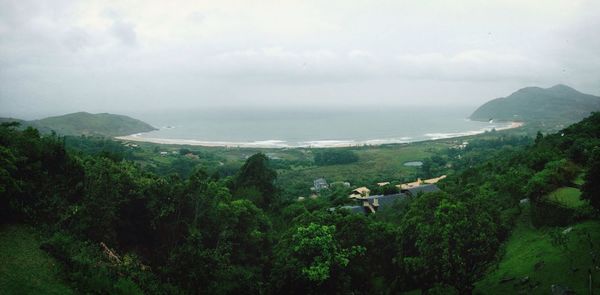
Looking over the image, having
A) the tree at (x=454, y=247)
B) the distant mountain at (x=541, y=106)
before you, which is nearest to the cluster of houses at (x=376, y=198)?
the tree at (x=454, y=247)

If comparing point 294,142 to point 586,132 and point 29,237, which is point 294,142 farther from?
point 29,237

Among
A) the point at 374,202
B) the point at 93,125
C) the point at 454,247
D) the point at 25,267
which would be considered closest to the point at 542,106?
the point at 374,202

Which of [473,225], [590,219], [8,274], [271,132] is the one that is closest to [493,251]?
[473,225]

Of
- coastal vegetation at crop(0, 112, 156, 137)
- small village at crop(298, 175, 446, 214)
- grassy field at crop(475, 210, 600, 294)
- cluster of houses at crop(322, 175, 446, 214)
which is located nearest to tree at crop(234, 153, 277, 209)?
small village at crop(298, 175, 446, 214)

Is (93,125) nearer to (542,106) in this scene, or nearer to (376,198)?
(376,198)

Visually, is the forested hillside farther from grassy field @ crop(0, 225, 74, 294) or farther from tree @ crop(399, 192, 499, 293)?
grassy field @ crop(0, 225, 74, 294)
